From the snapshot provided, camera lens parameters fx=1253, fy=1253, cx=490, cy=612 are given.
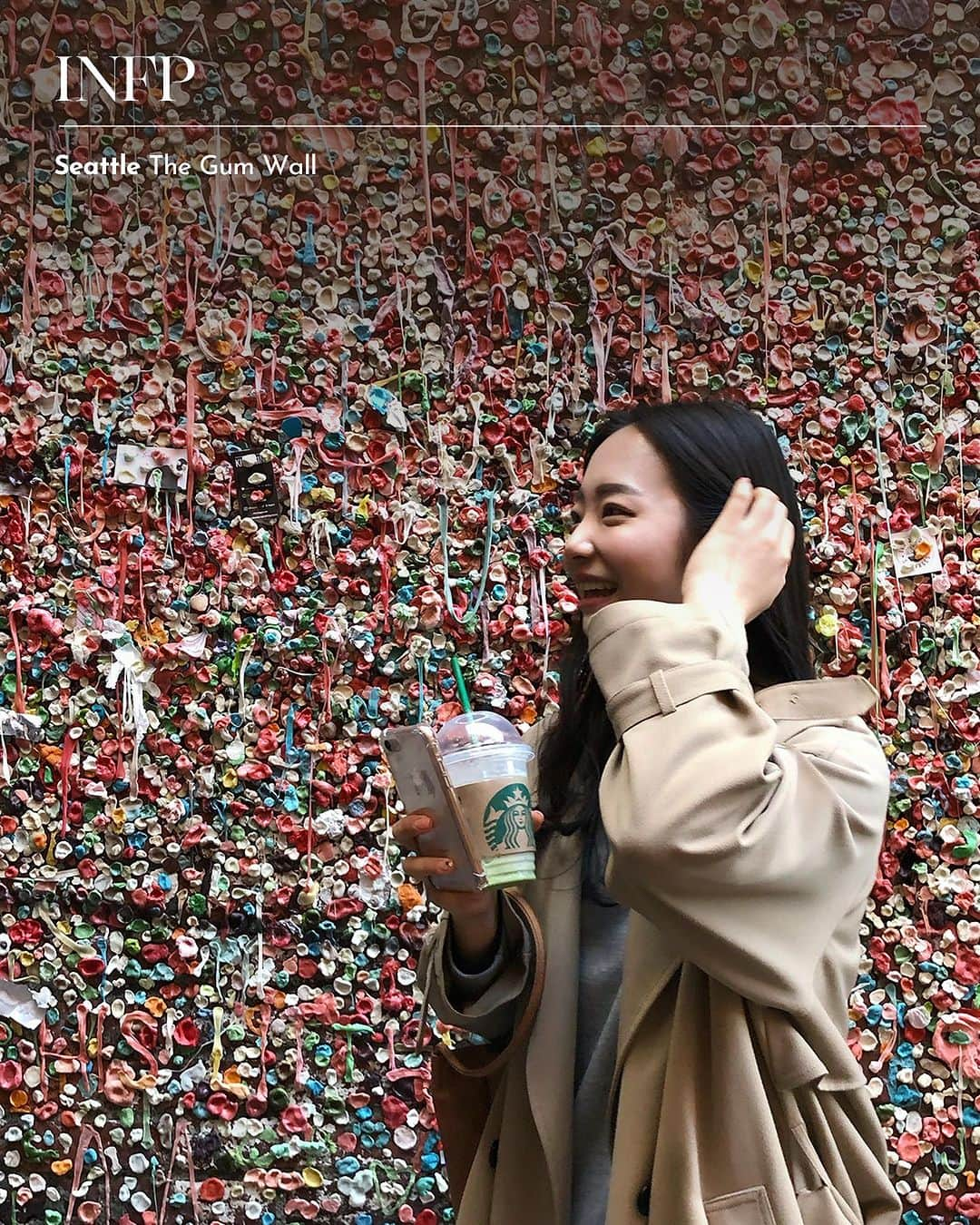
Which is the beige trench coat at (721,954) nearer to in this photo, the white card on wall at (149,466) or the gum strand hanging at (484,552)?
the gum strand hanging at (484,552)

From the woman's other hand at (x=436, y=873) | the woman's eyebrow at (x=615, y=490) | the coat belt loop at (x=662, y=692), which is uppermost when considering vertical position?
the woman's eyebrow at (x=615, y=490)

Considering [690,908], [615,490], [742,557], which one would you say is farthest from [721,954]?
[615,490]

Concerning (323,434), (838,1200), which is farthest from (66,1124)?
(838,1200)

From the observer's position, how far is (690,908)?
846 millimetres

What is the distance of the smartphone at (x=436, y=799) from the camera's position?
37.7 inches

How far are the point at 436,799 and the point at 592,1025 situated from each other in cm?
24

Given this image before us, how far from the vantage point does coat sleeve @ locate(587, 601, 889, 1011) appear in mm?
847

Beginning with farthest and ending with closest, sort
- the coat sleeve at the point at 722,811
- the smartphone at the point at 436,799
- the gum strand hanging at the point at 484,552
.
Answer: the gum strand hanging at the point at 484,552
the smartphone at the point at 436,799
the coat sleeve at the point at 722,811

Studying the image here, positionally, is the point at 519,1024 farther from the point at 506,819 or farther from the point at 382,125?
the point at 382,125

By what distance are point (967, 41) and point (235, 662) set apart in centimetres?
145

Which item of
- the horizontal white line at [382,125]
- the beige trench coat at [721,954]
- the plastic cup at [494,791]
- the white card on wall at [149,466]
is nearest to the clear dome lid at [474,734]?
the plastic cup at [494,791]

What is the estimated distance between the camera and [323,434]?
5.98ft

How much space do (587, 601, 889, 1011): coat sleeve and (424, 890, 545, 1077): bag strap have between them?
16 cm

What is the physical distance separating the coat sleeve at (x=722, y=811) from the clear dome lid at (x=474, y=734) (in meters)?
0.11
